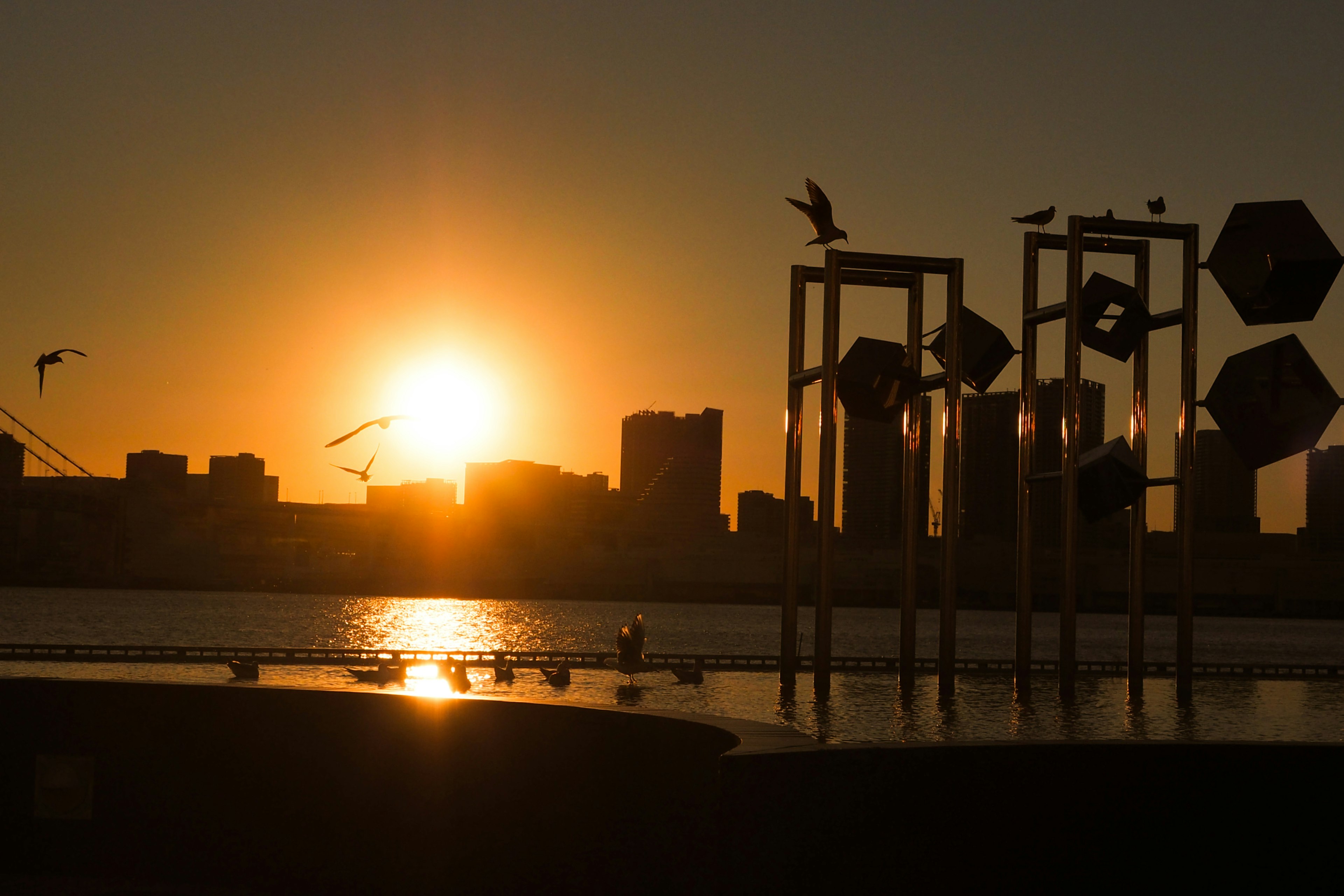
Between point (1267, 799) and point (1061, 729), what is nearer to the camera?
point (1267, 799)

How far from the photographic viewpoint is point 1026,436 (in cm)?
2556

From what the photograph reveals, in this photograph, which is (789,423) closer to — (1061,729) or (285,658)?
(1061,729)

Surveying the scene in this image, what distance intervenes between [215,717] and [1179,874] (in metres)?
5.98

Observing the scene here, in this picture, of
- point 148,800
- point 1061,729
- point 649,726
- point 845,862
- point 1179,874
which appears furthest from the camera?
point 1061,729

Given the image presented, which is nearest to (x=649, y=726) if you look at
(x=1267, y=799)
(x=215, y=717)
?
(x=215, y=717)

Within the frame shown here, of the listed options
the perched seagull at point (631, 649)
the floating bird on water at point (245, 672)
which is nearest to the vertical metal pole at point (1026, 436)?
the perched seagull at point (631, 649)

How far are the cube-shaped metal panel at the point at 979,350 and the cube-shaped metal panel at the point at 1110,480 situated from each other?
144 inches

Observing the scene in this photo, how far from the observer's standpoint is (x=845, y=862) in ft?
22.0

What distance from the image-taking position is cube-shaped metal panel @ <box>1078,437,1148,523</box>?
23703 millimetres

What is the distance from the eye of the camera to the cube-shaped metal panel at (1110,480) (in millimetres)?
23703

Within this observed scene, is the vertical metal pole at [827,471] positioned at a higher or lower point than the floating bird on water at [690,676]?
higher

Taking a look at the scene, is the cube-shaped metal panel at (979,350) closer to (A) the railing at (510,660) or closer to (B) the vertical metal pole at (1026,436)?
(B) the vertical metal pole at (1026,436)

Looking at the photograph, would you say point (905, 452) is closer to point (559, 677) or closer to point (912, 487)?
point (912, 487)

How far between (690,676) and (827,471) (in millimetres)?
9816
